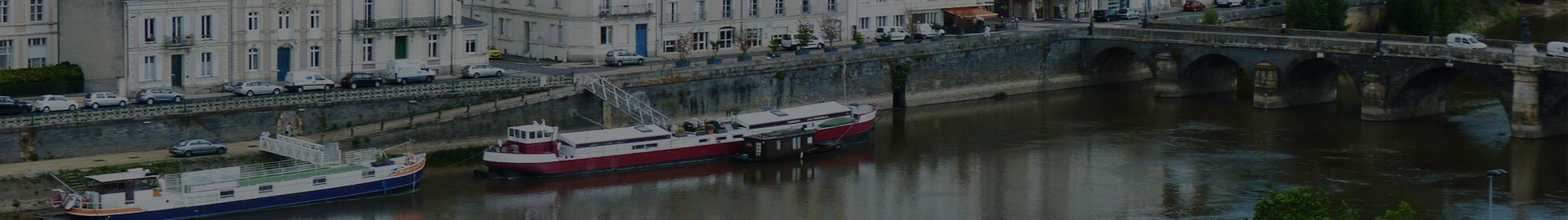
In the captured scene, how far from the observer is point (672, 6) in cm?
12356

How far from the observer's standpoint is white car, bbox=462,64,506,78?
110m

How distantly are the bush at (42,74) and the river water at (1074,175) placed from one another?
15856mm

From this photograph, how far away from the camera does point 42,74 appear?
10019 centimetres

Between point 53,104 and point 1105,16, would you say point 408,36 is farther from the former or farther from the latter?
point 1105,16

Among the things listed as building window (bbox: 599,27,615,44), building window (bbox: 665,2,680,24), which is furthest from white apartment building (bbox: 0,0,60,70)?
building window (bbox: 665,2,680,24)

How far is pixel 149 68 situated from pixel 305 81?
253 inches

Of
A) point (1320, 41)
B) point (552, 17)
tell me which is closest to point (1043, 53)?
point (1320, 41)

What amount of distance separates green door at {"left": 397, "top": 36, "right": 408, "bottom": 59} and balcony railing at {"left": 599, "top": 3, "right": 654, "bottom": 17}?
473 inches

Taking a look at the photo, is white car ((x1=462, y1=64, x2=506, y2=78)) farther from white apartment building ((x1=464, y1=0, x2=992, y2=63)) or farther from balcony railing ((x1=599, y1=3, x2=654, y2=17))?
balcony railing ((x1=599, y1=3, x2=654, y2=17))

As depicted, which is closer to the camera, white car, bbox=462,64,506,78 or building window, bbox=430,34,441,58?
white car, bbox=462,64,506,78

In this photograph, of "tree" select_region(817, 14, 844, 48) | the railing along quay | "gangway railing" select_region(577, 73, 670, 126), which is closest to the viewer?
the railing along quay

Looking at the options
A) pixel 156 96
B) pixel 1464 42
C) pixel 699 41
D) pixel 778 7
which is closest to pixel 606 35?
pixel 699 41

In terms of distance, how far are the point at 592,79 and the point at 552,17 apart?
12.5 m

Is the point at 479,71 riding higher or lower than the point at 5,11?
lower
